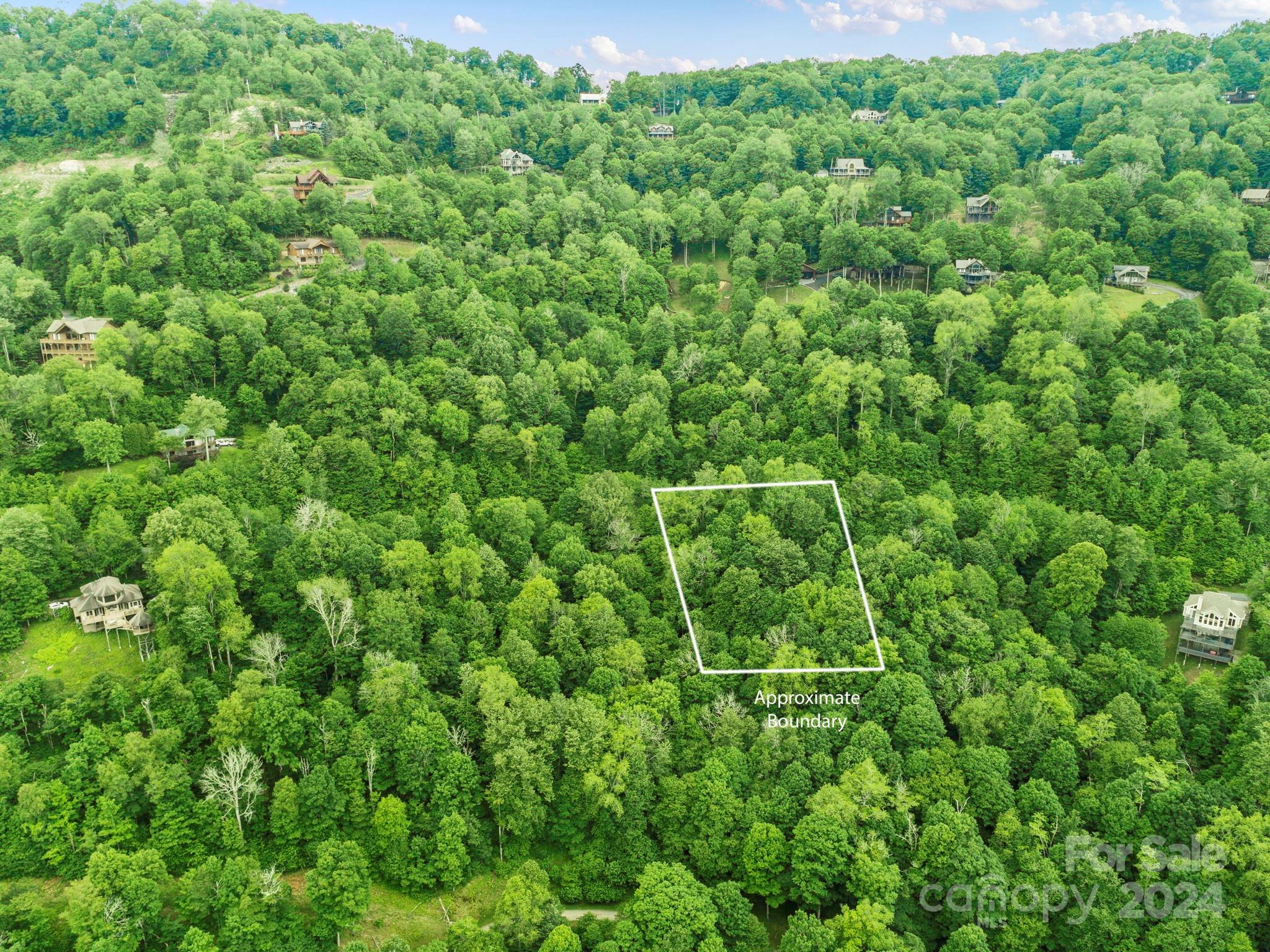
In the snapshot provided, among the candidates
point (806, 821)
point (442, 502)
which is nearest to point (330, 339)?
point (442, 502)

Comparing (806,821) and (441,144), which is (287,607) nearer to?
(806,821)

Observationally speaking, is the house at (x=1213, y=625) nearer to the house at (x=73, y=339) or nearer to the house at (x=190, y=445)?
the house at (x=190, y=445)

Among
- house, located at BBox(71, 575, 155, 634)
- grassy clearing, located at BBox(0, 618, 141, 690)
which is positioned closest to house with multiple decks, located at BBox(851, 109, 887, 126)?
house, located at BBox(71, 575, 155, 634)

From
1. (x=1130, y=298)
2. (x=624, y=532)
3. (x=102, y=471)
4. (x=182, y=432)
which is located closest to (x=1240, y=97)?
(x=1130, y=298)

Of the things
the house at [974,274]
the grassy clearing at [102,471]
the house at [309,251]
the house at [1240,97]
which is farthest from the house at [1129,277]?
the grassy clearing at [102,471]

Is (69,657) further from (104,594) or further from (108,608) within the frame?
(104,594)
